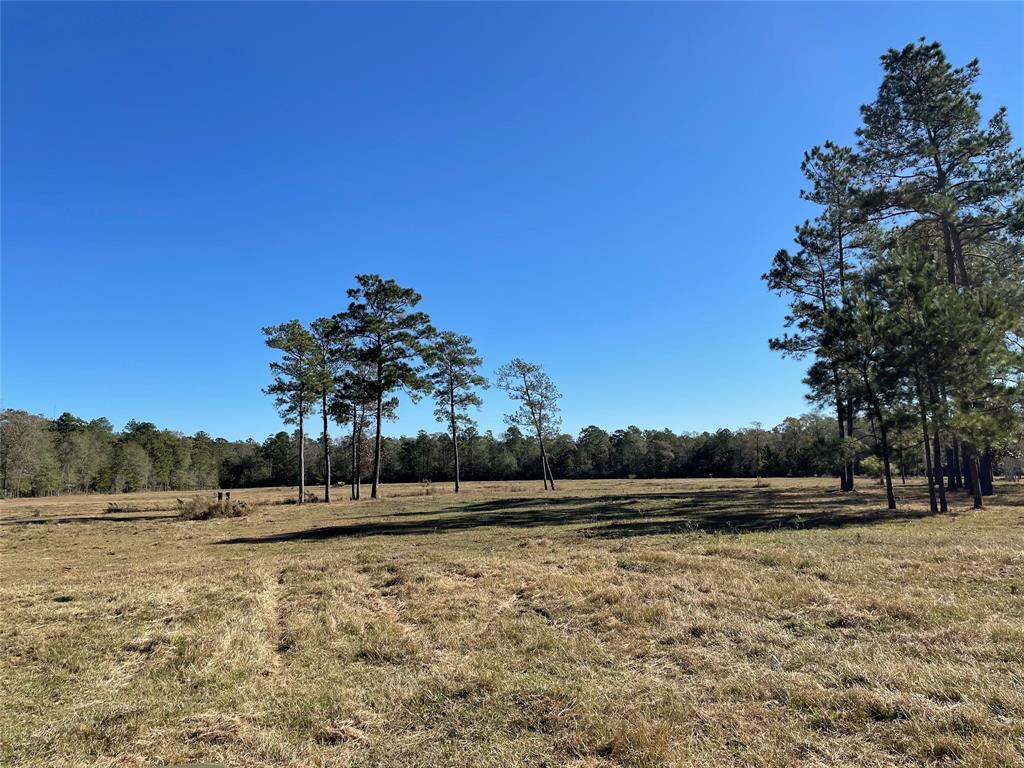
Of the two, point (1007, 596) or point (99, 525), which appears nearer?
point (1007, 596)

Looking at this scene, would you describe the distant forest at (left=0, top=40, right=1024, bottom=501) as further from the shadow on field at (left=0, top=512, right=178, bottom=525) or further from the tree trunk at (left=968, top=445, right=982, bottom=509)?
the shadow on field at (left=0, top=512, right=178, bottom=525)

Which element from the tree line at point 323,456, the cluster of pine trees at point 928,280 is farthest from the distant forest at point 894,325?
the tree line at point 323,456

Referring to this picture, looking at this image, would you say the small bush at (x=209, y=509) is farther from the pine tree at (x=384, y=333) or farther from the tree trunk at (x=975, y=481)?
the tree trunk at (x=975, y=481)

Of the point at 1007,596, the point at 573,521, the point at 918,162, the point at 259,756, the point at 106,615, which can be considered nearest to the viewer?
the point at 259,756

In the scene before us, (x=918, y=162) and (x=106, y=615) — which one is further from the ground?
(x=918, y=162)

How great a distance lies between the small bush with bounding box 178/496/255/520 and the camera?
1120 inches

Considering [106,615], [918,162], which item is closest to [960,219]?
[918,162]

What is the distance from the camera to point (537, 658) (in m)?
5.95

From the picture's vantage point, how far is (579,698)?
4773 millimetres

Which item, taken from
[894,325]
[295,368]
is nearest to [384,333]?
[295,368]

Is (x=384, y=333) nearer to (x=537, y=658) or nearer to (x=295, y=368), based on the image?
(x=295, y=368)

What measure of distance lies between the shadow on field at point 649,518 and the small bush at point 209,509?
33.4 feet

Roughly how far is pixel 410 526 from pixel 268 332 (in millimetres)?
18976

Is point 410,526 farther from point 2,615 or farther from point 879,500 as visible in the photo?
point 879,500
